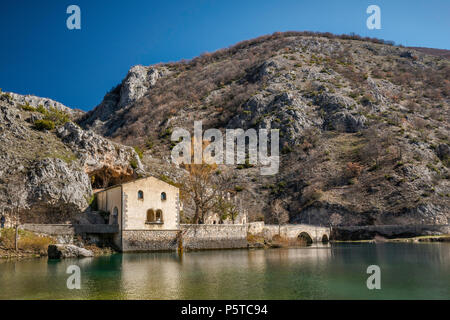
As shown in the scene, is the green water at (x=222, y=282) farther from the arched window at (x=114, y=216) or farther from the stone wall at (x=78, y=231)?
the arched window at (x=114, y=216)

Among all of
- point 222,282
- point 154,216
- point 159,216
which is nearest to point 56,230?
point 154,216

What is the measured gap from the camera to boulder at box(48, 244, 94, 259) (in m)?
30.4

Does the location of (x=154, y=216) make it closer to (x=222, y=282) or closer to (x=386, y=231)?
(x=222, y=282)

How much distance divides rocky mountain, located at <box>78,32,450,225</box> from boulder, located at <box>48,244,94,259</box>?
22.3 metres

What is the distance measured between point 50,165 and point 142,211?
1017 cm

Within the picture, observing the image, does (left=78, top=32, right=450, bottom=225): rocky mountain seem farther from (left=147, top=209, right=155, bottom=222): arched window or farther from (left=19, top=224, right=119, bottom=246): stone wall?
(left=19, top=224, right=119, bottom=246): stone wall

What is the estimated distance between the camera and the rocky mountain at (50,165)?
3556cm

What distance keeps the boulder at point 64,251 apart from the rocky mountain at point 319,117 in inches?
879

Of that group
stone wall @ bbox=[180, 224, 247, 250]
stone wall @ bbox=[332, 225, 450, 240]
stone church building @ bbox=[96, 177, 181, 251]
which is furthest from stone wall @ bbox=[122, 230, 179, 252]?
stone wall @ bbox=[332, 225, 450, 240]

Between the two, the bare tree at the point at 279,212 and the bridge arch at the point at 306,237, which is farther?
the bare tree at the point at 279,212

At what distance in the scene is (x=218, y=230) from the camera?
41.6 metres

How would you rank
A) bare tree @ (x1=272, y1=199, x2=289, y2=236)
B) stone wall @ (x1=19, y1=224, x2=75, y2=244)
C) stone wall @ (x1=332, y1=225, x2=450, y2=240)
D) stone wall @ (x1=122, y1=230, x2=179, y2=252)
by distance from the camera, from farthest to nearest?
bare tree @ (x1=272, y1=199, x2=289, y2=236), stone wall @ (x1=332, y1=225, x2=450, y2=240), stone wall @ (x1=122, y1=230, x2=179, y2=252), stone wall @ (x1=19, y1=224, x2=75, y2=244)

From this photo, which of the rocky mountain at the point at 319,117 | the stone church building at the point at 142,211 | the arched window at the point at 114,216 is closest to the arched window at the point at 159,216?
the stone church building at the point at 142,211

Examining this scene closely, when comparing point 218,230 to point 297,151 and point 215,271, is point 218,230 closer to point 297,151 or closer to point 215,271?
point 215,271
